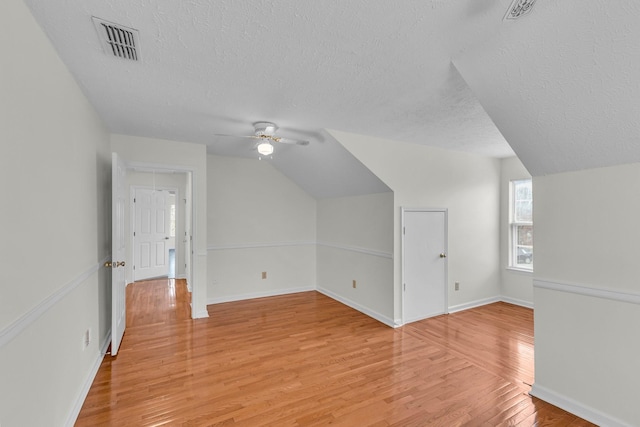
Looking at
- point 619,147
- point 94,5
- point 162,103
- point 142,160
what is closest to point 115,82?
point 162,103

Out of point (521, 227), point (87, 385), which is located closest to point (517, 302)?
point (521, 227)

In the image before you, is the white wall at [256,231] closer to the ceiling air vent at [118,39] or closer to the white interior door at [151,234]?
the white interior door at [151,234]

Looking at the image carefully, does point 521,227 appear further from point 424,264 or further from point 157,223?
point 157,223

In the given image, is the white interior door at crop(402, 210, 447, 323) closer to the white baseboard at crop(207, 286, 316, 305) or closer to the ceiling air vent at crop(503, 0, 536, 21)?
the white baseboard at crop(207, 286, 316, 305)

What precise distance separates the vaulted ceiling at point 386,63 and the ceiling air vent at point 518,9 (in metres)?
0.04

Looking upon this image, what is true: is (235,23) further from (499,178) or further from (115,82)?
(499,178)

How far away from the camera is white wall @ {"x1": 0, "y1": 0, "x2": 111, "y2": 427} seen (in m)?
1.23

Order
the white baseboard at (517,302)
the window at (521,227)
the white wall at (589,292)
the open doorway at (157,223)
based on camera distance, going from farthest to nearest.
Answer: the open doorway at (157,223), the window at (521,227), the white baseboard at (517,302), the white wall at (589,292)

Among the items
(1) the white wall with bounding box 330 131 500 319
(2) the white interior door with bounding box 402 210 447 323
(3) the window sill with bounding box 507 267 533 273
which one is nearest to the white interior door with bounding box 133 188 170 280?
(1) the white wall with bounding box 330 131 500 319

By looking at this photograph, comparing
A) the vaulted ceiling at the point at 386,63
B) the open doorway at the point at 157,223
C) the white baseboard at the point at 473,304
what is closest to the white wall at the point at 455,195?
the white baseboard at the point at 473,304

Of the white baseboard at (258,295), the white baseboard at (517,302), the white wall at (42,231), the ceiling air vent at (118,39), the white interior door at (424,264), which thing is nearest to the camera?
the white wall at (42,231)

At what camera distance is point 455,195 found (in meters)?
4.31

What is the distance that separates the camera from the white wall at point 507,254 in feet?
14.9

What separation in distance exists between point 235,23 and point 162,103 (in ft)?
4.66
